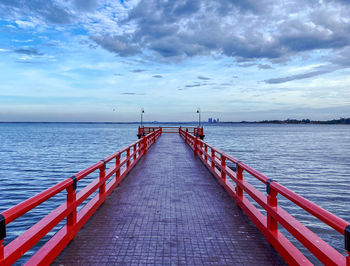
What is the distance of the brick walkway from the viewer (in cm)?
391

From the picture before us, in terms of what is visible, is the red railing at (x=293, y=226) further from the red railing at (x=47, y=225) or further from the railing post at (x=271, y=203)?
the red railing at (x=47, y=225)

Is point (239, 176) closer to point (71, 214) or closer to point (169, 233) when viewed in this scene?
point (169, 233)

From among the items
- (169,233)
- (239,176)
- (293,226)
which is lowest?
(169,233)

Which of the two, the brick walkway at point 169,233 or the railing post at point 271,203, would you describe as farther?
the railing post at point 271,203

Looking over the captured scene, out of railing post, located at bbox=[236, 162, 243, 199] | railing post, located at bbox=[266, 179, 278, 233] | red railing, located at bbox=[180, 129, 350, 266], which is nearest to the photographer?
red railing, located at bbox=[180, 129, 350, 266]

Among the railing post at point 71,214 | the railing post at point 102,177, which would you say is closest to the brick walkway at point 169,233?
the railing post at point 71,214

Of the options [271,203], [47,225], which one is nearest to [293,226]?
[271,203]

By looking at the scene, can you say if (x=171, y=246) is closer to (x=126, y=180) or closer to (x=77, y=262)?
(x=77, y=262)

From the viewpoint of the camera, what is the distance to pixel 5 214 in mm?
2670

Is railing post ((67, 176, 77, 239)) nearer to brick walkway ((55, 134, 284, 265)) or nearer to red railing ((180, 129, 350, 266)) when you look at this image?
brick walkway ((55, 134, 284, 265))

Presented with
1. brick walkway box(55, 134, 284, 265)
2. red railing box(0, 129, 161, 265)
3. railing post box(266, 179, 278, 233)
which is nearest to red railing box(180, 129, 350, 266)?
railing post box(266, 179, 278, 233)

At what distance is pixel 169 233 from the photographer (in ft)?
15.7

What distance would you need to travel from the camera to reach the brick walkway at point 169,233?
12.8ft

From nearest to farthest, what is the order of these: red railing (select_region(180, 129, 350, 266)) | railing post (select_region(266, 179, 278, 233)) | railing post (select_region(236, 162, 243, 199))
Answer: red railing (select_region(180, 129, 350, 266))
railing post (select_region(266, 179, 278, 233))
railing post (select_region(236, 162, 243, 199))
